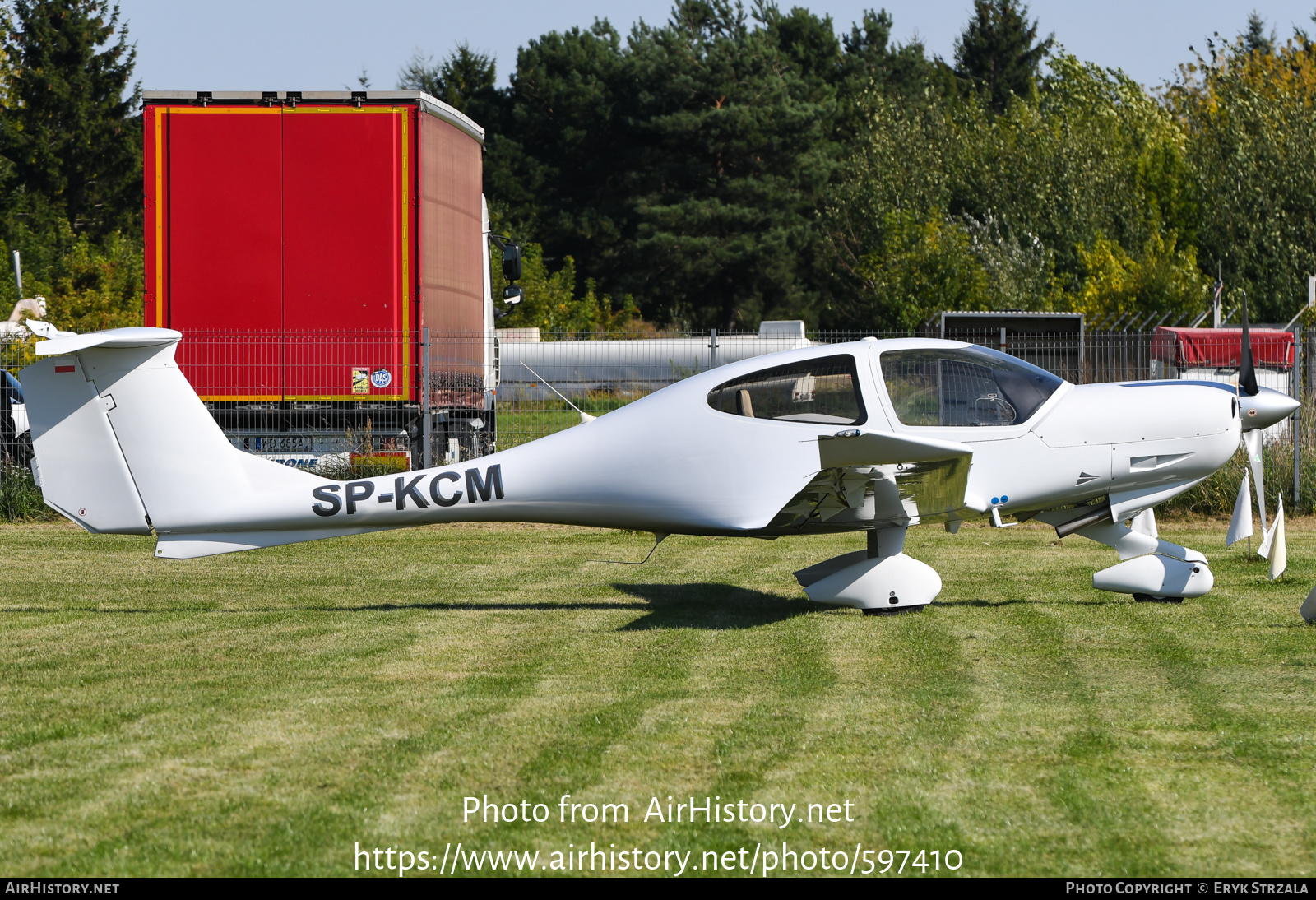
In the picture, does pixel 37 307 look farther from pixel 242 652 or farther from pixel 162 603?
pixel 242 652

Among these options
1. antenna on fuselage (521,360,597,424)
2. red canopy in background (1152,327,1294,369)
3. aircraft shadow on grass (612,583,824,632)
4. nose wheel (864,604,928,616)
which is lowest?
aircraft shadow on grass (612,583,824,632)

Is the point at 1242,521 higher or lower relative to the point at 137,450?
lower

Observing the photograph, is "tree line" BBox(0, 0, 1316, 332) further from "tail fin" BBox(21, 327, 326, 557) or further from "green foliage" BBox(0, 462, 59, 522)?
"tail fin" BBox(21, 327, 326, 557)

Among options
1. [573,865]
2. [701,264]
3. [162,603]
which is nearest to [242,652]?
[162,603]

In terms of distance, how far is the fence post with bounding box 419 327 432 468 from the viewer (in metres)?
15.1

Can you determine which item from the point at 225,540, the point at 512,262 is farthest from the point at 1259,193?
the point at 225,540

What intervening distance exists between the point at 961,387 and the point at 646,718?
4022 mm

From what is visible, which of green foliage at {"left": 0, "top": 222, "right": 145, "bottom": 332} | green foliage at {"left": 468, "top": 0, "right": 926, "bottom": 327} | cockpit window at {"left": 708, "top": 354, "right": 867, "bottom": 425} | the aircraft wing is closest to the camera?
the aircraft wing

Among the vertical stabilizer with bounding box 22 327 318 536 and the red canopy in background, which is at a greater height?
the red canopy in background

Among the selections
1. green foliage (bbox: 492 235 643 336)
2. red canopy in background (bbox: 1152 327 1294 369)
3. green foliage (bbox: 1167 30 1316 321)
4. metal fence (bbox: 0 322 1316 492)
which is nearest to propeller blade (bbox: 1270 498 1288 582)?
metal fence (bbox: 0 322 1316 492)

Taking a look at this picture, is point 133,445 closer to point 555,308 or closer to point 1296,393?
point 1296,393

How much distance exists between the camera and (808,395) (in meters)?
9.00

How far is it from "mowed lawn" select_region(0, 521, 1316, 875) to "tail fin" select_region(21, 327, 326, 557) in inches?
33.2
